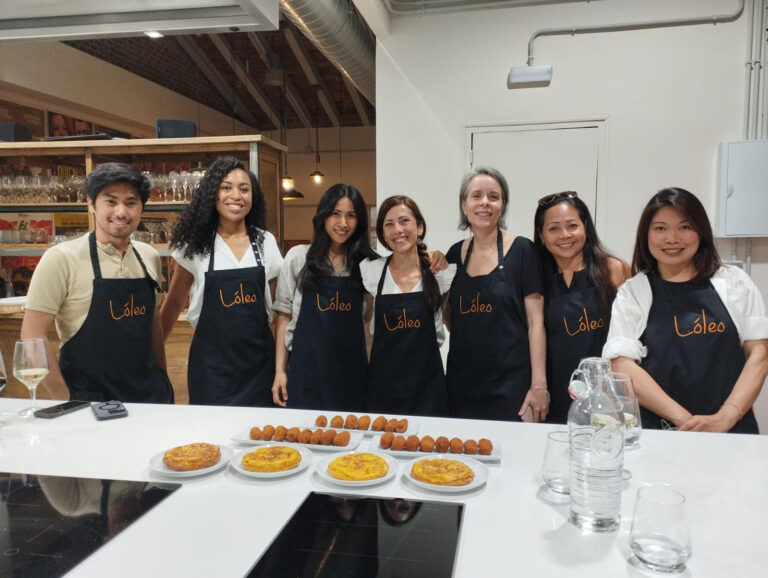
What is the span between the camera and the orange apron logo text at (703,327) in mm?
1904

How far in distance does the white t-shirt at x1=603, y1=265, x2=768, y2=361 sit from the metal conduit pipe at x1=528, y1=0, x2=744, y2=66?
2571 mm

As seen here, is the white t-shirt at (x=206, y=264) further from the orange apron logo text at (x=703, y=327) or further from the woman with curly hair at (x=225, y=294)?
the orange apron logo text at (x=703, y=327)

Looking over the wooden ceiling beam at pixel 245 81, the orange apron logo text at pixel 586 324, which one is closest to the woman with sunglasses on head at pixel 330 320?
the orange apron logo text at pixel 586 324

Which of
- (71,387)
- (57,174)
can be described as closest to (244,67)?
(57,174)

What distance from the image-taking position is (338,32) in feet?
12.9

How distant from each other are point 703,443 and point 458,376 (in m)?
1.18

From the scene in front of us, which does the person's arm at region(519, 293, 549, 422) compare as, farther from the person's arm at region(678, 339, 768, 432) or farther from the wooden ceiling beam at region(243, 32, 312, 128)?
the wooden ceiling beam at region(243, 32, 312, 128)

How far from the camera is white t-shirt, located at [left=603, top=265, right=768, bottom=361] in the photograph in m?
1.92

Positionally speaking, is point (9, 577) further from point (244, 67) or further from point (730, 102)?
point (244, 67)

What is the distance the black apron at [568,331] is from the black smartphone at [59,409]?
1825mm

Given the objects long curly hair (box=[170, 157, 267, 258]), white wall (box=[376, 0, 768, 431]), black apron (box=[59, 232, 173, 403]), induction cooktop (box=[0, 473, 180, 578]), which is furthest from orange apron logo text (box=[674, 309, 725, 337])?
white wall (box=[376, 0, 768, 431])

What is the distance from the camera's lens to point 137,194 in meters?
2.41

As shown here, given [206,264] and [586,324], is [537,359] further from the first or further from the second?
[206,264]

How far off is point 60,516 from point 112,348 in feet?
4.40
